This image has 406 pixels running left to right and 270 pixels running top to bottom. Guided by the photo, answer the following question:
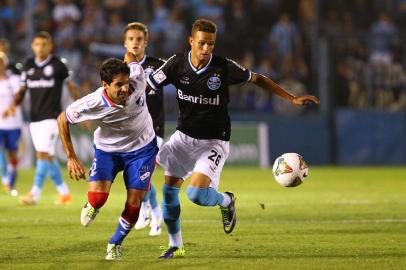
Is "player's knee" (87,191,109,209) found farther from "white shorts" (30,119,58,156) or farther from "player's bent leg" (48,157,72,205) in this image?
"player's bent leg" (48,157,72,205)

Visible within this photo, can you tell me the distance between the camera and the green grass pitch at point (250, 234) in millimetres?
8359

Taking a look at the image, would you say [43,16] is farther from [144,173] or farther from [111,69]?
[111,69]

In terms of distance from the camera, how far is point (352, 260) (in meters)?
8.41

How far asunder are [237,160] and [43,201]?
8.59 m

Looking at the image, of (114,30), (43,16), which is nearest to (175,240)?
(114,30)

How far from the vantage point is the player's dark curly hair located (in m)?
→ 8.10

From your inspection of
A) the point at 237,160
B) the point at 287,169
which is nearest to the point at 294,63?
the point at 237,160

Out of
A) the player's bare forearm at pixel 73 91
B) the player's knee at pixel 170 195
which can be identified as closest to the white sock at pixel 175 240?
the player's knee at pixel 170 195

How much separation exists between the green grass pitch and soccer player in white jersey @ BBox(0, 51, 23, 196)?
0.72 meters

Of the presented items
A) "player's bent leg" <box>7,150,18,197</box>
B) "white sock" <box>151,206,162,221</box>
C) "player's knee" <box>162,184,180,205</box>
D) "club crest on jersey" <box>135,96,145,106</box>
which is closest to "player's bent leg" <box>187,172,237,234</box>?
"player's knee" <box>162,184,180,205</box>

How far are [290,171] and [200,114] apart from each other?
127 centimetres

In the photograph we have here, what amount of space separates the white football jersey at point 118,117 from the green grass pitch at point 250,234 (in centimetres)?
106

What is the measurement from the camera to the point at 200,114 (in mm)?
9125

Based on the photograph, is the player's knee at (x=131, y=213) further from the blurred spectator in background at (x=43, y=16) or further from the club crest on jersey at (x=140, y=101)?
the blurred spectator in background at (x=43, y=16)
